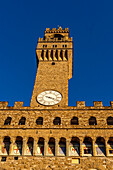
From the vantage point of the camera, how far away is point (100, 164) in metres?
17.5

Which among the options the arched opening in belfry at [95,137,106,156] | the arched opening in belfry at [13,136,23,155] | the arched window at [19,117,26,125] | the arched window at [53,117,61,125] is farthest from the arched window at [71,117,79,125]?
the arched opening in belfry at [13,136,23,155]

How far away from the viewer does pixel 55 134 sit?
19312mm

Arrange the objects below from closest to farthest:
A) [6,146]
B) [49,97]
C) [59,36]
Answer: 1. [6,146]
2. [49,97]
3. [59,36]

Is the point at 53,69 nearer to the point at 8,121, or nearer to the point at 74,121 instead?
the point at 74,121

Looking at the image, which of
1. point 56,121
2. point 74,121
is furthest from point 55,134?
point 74,121

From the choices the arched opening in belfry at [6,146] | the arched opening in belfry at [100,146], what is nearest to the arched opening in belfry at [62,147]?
the arched opening in belfry at [100,146]

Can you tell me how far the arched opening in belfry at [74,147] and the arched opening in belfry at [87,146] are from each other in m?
0.46

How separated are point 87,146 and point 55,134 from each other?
2.56m

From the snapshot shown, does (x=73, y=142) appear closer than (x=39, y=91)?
Yes

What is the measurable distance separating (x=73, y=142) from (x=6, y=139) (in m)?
5.14

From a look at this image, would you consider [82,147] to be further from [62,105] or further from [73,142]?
[62,105]

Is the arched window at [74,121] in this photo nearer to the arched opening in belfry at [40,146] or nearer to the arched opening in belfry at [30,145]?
the arched opening in belfry at [40,146]

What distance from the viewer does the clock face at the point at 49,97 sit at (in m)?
22.8

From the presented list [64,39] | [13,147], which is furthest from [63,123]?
[64,39]
